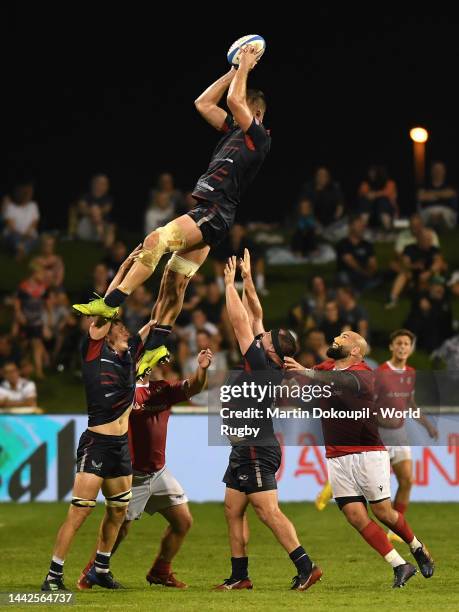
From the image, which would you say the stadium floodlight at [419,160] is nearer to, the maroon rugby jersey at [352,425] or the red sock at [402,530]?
the maroon rugby jersey at [352,425]

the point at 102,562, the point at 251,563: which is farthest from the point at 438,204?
the point at 102,562

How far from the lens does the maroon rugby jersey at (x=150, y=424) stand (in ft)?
34.3

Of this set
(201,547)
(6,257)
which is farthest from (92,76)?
(201,547)

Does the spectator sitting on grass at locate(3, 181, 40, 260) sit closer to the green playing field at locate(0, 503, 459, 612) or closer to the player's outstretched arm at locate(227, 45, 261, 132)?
the green playing field at locate(0, 503, 459, 612)

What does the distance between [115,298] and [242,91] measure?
1763 millimetres

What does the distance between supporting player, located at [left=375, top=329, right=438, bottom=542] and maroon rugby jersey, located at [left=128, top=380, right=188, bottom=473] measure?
3.36 meters

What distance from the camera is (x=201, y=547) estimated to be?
13.1 m

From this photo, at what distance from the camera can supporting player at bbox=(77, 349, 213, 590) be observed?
34.1 ft

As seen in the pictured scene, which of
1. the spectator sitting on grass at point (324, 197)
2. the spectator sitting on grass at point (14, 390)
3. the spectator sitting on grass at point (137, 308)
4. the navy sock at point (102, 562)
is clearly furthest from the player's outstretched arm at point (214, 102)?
the spectator sitting on grass at point (324, 197)

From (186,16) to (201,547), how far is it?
52.4ft

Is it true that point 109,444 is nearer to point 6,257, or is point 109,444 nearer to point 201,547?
point 201,547

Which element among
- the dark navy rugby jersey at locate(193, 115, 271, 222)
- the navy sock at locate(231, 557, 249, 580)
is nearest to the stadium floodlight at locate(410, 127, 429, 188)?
the dark navy rugby jersey at locate(193, 115, 271, 222)

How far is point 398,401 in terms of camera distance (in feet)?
43.9

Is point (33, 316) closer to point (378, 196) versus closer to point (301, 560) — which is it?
point (378, 196)
